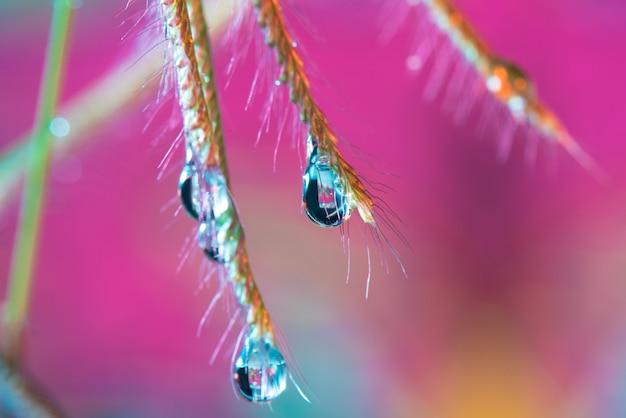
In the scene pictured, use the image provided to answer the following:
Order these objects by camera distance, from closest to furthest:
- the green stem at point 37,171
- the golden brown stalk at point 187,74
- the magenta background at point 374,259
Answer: the golden brown stalk at point 187,74, the green stem at point 37,171, the magenta background at point 374,259

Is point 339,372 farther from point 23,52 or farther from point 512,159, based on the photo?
point 23,52

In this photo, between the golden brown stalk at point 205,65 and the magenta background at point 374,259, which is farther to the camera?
the magenta background at point 374,259

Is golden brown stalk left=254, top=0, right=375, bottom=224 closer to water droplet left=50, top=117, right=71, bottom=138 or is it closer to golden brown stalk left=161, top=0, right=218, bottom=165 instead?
golden brown stalk left=161, top=0, right=218, bottom=165

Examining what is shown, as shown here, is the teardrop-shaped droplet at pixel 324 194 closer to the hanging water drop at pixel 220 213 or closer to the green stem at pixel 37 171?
the hanging water drop at pixel 220 213

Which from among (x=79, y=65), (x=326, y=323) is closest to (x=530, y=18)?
(x=326, y=323)

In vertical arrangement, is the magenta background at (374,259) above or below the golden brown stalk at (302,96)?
above

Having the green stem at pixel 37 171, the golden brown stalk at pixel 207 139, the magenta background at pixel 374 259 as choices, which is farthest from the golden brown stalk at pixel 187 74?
the magenta background at pixel 374 259

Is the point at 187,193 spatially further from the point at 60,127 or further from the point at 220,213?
the point at 60,127
